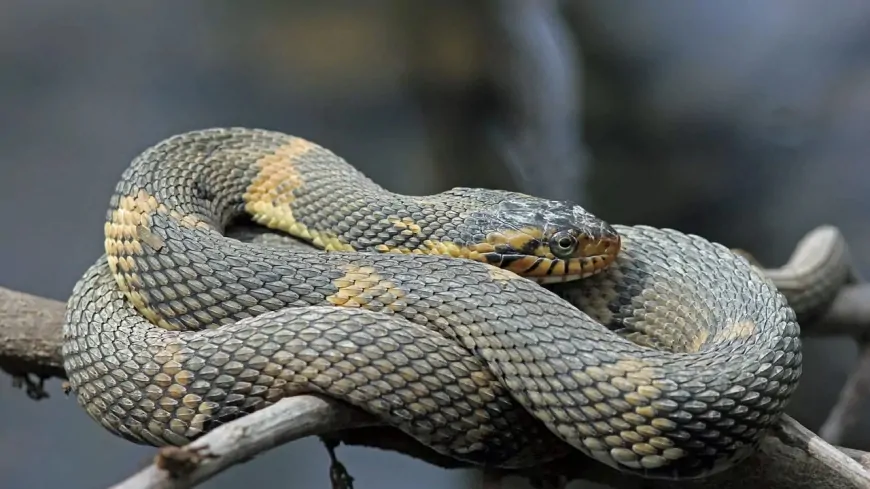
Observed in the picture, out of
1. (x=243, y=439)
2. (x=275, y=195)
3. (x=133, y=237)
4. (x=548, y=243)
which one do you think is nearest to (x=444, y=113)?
(x=275, y=195)

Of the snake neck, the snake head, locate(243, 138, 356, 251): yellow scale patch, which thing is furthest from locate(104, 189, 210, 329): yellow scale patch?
the snake head

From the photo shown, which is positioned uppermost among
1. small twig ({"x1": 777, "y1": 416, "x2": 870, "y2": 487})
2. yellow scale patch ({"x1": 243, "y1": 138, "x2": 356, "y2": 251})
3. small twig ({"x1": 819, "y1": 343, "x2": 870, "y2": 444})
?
yellow scale patch ({"x1": 243, "y1": 138, "x2": 356, "y2": 251})

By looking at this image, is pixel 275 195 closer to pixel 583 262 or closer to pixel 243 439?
pixel 583 262

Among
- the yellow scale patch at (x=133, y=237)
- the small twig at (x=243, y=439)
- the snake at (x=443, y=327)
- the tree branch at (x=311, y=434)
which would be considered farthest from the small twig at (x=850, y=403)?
the yellow scale patch at (x=133, y=237)

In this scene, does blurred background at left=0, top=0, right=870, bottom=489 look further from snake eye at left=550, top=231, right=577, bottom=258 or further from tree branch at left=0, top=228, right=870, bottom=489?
snake eye at left=550, top=231, right=577, bottom=258

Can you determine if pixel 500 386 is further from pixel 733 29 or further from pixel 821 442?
pixel 733 29

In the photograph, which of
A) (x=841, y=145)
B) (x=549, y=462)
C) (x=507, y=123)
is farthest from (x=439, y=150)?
(x=549, y=462)
